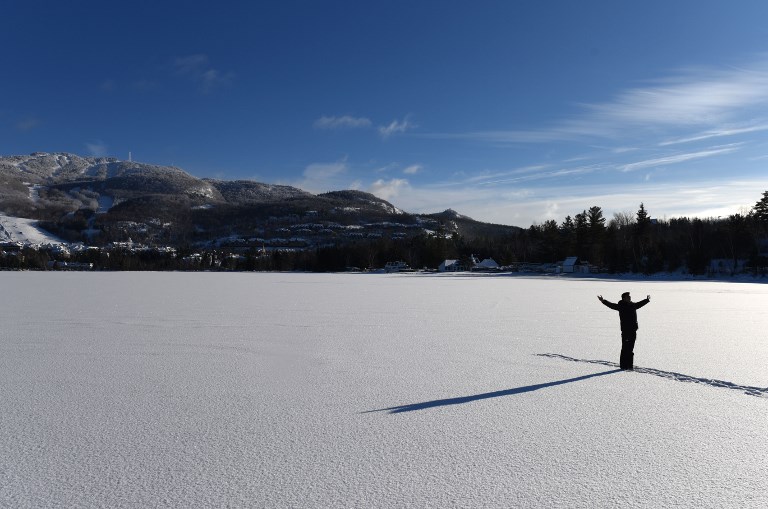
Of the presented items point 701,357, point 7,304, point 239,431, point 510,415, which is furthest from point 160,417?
point 7,304

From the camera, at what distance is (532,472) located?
13.7ft

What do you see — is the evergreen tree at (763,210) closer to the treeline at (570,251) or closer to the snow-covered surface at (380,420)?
the treeline at (570,251)

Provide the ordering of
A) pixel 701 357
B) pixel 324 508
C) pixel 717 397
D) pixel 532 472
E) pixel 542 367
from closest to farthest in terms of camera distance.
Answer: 1. pixel 324 508
2. pixel 532 472
3. pixel 717 397
4. pixel 542 367
5. pixel 701 357

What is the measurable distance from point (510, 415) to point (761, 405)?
3184mm

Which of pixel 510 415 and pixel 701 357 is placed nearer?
pixel 510 415

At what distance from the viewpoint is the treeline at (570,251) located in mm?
60406

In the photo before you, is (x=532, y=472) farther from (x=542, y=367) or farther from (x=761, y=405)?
(x=542, y=367)

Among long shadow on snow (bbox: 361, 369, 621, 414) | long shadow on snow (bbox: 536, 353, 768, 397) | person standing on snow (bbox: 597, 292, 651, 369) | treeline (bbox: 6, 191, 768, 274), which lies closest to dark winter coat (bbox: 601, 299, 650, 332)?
person standing on snow (bbox: 597, 292, 651, 369)

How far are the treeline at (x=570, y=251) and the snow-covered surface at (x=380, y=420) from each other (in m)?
54.1

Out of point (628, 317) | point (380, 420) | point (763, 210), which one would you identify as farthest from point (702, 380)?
point (763, 210)

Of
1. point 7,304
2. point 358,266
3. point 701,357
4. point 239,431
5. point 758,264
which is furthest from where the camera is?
point 358,266

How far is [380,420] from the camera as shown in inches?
219

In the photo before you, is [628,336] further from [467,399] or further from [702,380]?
[467,399]

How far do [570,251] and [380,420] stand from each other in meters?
76.7
